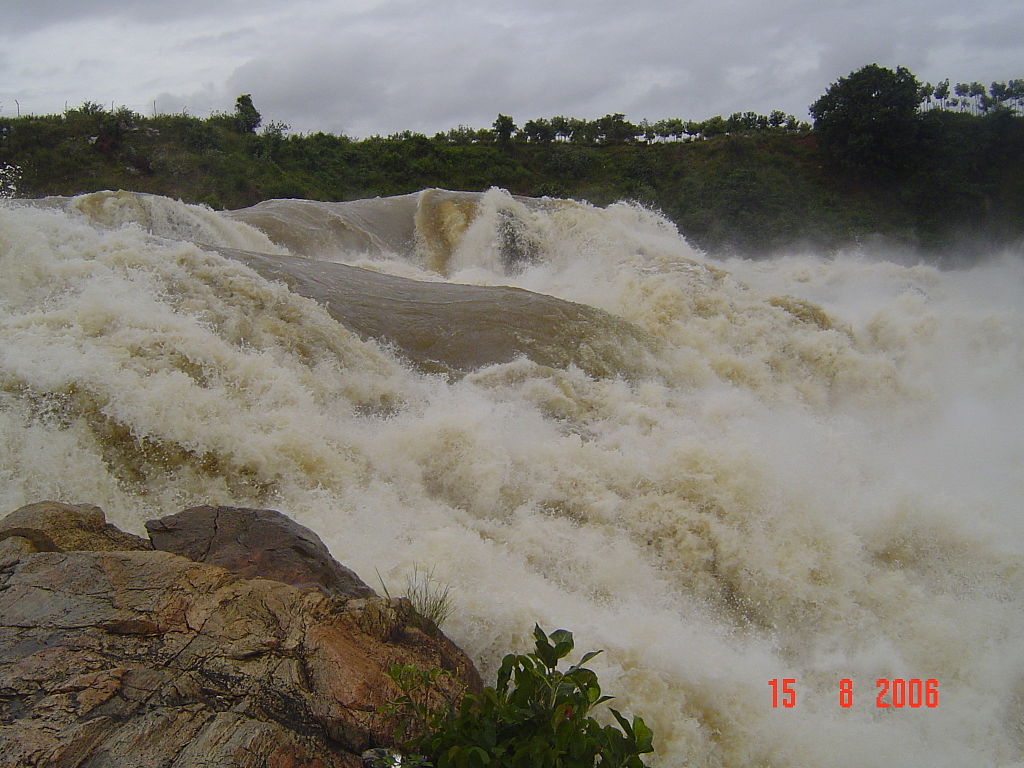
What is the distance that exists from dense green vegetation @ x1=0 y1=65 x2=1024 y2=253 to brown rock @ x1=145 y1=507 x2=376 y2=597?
17.8 metres

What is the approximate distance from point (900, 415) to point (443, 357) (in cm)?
485

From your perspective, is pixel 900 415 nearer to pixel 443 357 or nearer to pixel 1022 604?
pixel 1022 604

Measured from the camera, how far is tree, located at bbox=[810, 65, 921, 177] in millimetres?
23203

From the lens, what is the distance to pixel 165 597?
208 cm

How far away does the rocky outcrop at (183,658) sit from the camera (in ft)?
5.48

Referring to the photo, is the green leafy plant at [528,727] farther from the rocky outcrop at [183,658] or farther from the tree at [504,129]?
the tree at [504,129]

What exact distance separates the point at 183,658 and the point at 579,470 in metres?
2.94
